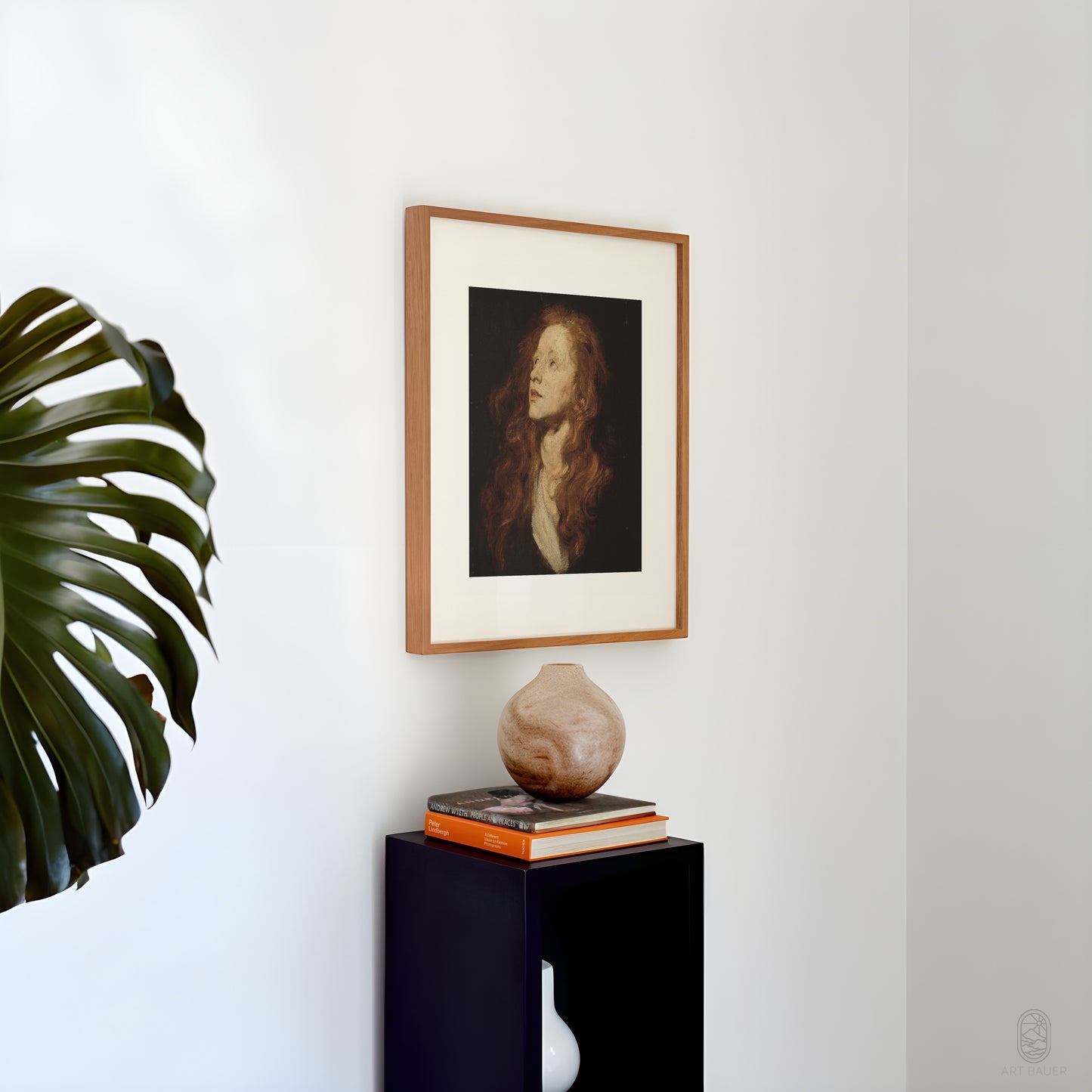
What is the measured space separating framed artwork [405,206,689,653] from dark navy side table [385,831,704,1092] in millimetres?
345

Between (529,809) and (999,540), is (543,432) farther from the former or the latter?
(999,540)

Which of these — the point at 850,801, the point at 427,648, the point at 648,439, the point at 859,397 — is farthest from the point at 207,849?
the point at 859,397

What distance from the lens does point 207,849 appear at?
1.60 meters

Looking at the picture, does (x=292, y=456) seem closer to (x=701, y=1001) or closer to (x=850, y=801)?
(x=701, y=1001)

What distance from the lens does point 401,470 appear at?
1749 millimetres

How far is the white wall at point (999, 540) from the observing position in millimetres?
1991

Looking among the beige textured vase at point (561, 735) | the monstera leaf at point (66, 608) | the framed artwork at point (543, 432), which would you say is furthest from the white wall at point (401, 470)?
the monstera leaf at point (66, 608)

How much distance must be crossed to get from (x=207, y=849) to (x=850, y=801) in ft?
3.75

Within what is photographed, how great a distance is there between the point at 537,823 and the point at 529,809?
0.07 metres

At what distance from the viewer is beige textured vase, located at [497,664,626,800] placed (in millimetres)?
1601

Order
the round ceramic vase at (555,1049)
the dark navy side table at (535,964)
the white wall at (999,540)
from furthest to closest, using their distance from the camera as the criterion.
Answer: the white wall at (999,540), the round ceramic vase at (555,1049), the dark navy side table at (535,964)

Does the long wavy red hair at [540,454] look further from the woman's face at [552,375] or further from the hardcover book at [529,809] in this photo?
the hardcover book at [529,809]

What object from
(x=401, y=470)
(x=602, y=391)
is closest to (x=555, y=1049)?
(x=401, y=470)

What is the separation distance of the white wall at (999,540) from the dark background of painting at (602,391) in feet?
2.05
